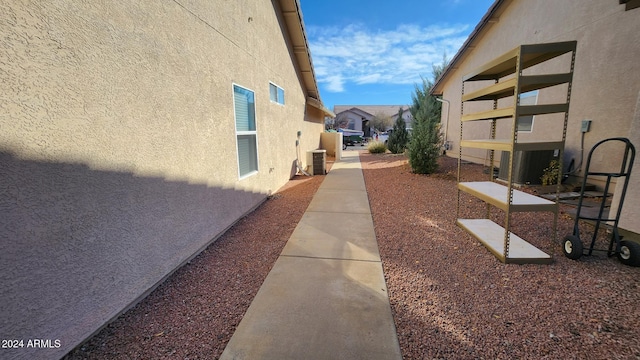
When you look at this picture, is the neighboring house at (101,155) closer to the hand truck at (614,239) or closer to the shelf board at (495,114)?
the shelf board at (495,114)

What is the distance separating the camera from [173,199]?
2.95 metres

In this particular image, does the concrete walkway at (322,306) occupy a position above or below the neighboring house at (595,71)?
below

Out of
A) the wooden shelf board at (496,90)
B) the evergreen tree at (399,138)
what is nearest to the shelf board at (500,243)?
the wooden shelf board at (496,90)

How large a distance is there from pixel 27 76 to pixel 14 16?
1.17ft

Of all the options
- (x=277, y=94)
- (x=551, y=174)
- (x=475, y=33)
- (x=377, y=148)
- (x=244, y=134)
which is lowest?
(x=551, y=174)

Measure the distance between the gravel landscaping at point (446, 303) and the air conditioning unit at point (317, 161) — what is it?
572 centimetres

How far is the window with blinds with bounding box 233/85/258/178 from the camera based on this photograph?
4.77 m

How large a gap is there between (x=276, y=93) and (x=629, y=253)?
7211mm

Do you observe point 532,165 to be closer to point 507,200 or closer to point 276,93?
point 507,200

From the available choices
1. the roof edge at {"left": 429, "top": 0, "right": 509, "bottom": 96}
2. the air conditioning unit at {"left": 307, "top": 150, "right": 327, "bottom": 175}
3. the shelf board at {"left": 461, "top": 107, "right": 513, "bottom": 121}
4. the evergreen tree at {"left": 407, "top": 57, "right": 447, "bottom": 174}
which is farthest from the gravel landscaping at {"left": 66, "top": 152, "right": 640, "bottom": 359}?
the roof edge at {"left": 429, "top": 0, "right": 509, "bottom": 96}

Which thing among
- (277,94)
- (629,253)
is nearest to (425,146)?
(277,94)

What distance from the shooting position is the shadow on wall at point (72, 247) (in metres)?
1.58

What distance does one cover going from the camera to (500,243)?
355 centimetres

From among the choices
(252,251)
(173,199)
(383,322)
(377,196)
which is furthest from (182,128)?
(377,196)
